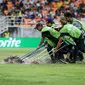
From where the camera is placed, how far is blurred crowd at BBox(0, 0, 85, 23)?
33.6 metres

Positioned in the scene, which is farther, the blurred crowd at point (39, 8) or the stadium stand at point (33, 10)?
the blurred crowd at point (39, 8)

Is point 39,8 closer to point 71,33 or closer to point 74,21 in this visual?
point 74,21

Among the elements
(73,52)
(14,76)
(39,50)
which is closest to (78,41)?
(73,52)

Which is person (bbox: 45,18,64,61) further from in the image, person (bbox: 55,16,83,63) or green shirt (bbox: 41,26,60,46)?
person (bbox: 55,16,83,63)

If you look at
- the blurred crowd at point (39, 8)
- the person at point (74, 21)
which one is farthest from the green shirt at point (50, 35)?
the blurred crowd at point (39, 8)

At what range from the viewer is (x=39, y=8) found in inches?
1366

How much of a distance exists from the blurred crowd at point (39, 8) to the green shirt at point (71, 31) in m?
19.7

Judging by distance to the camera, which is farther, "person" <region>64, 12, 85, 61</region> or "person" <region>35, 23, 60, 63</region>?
"person" <region>35, 23, 60, 63</region>

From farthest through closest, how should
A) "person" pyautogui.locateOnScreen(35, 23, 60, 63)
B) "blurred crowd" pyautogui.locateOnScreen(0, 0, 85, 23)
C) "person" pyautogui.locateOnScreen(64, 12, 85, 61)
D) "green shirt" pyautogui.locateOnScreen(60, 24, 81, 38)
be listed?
1. "blurred crowd" pyautogui.locateOnScreen(0, 0, 85, 23)
2. "person" pyautogui.locateOnScreen(35, 23, 60, 63)
3. "person" pyautogui.locateOnScreen(64, 12, 85, 61)
4. "green shirt" pyautogui.locateOnScreen(60, 24, 81, 38)

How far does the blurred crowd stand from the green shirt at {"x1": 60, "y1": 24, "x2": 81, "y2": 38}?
19.7 m

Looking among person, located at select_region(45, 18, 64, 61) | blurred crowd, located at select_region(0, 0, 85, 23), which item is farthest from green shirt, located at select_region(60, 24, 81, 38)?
blurred crowd, located at select_region(0, 0, 85, 23)

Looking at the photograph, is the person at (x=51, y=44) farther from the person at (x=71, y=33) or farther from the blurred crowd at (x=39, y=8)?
the blurred crowd at (x=39, y=8)

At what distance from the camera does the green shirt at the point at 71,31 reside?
518 inches

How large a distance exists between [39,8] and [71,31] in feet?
70.9
